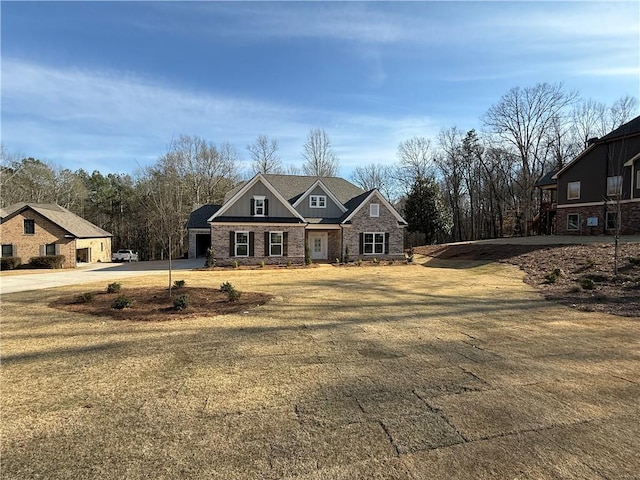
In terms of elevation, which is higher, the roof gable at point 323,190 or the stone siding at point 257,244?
the roof gable at point 323,190

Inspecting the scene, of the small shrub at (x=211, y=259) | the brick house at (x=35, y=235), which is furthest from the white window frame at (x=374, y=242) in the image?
the brick house at (x=35, y=235)

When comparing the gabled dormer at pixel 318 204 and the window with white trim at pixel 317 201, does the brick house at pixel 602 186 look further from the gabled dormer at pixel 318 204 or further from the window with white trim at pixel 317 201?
the window with white trim at pixel 317 201

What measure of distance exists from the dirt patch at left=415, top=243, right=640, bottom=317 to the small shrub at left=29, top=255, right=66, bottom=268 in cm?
2977

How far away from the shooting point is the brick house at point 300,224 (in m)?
23.0

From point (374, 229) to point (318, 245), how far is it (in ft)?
14.2

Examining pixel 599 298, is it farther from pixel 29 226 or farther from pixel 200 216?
pixel 29 226

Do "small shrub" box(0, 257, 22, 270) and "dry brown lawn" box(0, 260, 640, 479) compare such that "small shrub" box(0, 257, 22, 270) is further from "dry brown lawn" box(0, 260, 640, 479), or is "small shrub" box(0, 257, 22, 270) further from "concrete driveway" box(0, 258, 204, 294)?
"dry brown lawn" box(0, 260, 640, 479)

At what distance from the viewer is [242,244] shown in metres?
23.2

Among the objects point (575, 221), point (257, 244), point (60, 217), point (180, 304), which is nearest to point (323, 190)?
point (257, 244)

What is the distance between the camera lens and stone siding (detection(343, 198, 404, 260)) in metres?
25.7

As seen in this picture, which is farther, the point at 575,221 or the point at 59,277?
the point at 575,221

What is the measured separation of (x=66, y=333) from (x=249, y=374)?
14.5ft

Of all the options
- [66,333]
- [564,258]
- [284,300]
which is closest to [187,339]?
[66,333]

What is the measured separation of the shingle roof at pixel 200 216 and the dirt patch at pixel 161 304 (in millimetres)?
19250
